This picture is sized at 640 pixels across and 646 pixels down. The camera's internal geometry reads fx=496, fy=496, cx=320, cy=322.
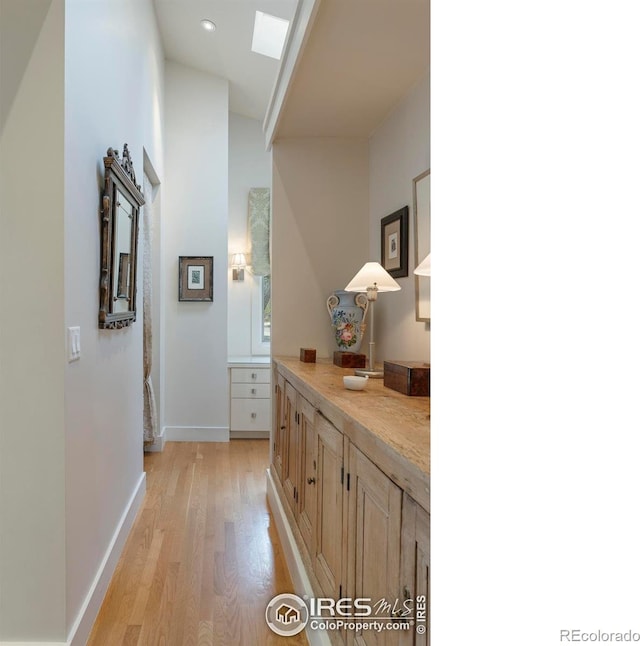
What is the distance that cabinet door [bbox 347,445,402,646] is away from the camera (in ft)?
3.39

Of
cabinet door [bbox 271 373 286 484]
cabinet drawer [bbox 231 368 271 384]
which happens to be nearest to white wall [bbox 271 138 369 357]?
cabinet door [bbox 271 373 286 484]

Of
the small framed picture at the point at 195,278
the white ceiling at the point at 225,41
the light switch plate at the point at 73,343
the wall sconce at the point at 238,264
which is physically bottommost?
the light switch plate at the point at 73,343

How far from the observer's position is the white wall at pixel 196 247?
15.4ft

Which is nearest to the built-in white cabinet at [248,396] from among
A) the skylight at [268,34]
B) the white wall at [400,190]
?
the white wall at [400,190]

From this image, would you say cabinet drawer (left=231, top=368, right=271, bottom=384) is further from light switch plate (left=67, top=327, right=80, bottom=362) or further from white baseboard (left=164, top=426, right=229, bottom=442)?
light switch plate (left=67, top=327, right=80, bottom=362)

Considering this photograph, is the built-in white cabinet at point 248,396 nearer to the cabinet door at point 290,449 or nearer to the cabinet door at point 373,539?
the cabinet door at point 290,449

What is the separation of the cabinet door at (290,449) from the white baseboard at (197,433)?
2.10 metres

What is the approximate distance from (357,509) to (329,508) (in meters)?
0.36

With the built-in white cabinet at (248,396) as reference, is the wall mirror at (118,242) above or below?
above

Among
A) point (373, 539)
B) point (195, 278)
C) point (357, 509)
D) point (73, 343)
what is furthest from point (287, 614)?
point (195, 278)

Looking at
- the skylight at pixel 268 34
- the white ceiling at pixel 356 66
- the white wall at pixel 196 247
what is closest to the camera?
the white ceiling at pixel 356 66

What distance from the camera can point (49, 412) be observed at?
164cm

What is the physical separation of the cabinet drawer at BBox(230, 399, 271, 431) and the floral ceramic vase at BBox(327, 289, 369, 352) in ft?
7.20
